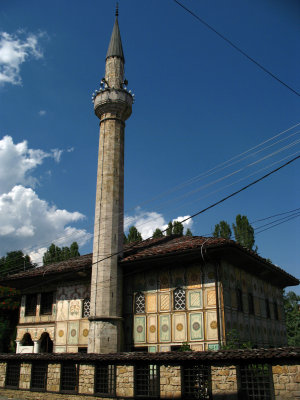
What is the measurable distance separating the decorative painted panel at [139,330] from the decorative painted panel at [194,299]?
2201mm

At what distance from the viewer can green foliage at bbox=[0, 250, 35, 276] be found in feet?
118

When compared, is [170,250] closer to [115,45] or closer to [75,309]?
[75,309]

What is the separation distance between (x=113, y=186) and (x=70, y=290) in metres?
5.35

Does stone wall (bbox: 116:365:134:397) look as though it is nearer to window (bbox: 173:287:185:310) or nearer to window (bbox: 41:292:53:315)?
window (bbox: 173:287:185:310)

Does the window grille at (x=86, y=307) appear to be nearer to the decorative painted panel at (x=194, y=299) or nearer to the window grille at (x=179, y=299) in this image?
the window grille at (x=179, y=299)

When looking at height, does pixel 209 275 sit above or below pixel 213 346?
above

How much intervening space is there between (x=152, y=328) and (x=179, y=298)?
162 cm

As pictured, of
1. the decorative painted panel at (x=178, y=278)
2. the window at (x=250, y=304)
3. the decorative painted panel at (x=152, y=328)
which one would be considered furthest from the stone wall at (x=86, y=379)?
the window at (x=250, y=304)

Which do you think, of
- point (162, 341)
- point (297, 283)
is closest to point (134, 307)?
point (162, 341)

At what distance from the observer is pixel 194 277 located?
1510cm

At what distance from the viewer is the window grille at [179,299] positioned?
15125mm

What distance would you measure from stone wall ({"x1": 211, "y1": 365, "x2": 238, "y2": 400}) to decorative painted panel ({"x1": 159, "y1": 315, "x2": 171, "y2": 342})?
4.84 metres

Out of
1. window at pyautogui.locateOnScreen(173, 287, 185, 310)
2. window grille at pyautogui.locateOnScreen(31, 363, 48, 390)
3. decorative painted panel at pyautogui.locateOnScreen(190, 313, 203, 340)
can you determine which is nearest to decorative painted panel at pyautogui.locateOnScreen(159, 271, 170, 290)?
window at pyautogui.locateOnScreen(173, 287, 185, 310)

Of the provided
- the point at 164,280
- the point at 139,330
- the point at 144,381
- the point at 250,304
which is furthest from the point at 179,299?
the point at 144,381
